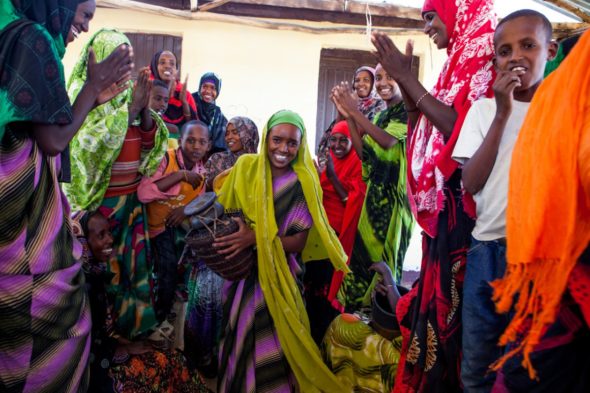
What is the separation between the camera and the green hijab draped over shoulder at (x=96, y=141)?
336cm

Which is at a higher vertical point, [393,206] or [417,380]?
[393,206]

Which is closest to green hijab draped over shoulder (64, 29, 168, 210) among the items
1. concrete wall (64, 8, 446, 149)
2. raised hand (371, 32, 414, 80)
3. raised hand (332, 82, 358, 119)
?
raised hand (332, 82, 358, 119)

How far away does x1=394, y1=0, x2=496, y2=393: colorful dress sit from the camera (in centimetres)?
244

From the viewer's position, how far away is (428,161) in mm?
2639

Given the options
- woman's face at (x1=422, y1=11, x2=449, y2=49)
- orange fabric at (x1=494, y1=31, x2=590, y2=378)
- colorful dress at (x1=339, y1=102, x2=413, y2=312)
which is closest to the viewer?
orange fabric at (x1=494, y1=31, x2=590, y2=378)

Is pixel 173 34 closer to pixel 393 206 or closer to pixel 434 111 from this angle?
pixel 393 206

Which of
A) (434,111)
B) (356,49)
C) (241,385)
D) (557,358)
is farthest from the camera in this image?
(356,49)

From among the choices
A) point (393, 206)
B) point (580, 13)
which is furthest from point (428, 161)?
point (580, 13)

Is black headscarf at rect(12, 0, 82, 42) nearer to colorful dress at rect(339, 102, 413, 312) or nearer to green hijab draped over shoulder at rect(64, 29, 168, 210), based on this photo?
green hijab draped over shoulder at rect(64, 29, 168, 210)

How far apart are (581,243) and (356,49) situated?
7127mm

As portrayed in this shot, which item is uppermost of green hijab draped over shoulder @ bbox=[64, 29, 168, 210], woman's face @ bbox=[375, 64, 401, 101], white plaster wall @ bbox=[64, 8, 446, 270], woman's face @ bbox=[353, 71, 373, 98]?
white plaster wall @ bbox=[64, 8, 446, 270]

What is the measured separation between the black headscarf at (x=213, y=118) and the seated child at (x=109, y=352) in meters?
2.37

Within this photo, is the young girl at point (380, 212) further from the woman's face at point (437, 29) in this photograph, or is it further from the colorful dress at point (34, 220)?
the colorful dress at point (34, 220)

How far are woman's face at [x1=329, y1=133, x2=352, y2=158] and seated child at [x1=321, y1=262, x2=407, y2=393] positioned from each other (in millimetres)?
1596
